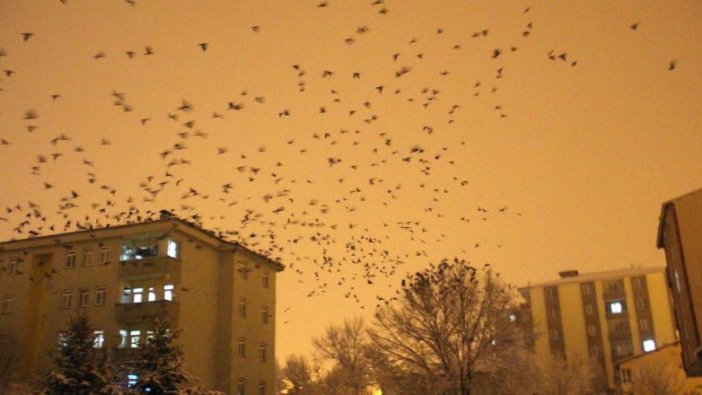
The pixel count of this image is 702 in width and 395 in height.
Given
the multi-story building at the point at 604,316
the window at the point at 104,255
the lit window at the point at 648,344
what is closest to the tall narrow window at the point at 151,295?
the window at the point at 104,255

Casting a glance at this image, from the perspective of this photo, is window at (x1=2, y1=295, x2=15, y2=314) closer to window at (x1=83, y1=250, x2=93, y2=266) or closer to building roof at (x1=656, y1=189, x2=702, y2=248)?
window at (x1=83, y1=250, x2=93, y2=266)

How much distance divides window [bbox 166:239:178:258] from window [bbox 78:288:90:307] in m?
5.52

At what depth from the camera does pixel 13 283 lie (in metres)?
40.4

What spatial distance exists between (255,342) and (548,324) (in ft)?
163

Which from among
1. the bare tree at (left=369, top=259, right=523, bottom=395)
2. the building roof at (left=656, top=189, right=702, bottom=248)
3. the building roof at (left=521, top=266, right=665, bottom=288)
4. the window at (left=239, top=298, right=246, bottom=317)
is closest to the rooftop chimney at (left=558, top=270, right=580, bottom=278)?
the building roof at (left=521, top=266, right=665, bottom=288)

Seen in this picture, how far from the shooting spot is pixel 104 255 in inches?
1535

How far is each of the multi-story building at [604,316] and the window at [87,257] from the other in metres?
52.8

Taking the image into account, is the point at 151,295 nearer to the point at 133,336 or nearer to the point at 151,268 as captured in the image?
the point at 151,268

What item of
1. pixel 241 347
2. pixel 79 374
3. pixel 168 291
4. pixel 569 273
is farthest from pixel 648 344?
pixel 79 374

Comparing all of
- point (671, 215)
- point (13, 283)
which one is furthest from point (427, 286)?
point (13, 283)

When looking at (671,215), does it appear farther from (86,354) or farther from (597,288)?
(597,288)

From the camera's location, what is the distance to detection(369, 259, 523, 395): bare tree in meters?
37.8

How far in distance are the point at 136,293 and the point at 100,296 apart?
2.09m

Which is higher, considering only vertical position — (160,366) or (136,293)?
(136,293)
